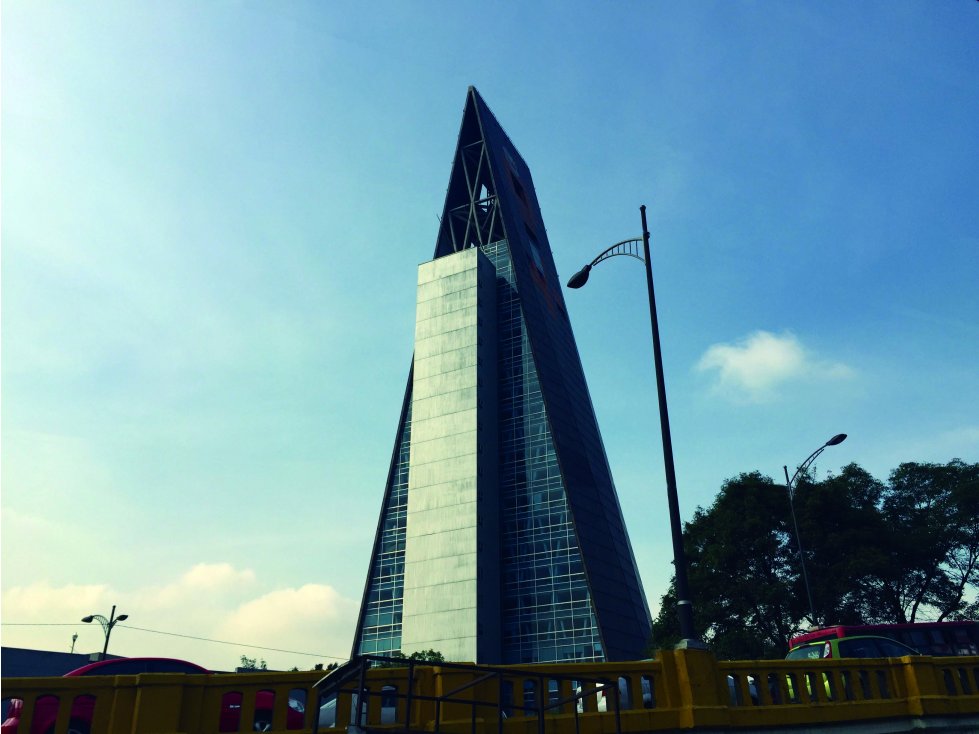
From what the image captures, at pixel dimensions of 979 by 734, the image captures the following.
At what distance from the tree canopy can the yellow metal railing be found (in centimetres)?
3184

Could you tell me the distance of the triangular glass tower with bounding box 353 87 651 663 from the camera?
219 feet

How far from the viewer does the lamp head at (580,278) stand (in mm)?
20219

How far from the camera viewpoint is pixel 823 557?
47844 mm

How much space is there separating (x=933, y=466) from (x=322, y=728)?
54532 mm

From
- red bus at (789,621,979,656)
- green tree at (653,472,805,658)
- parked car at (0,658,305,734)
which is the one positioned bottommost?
parked car at (0,658,305,734)

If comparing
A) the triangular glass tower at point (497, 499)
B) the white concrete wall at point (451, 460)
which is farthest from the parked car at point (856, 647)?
the white concrete wall at point (451, 460)

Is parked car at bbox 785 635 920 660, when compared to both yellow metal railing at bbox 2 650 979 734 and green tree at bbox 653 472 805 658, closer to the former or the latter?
yellow metal railing at bbox 2 650 979 734

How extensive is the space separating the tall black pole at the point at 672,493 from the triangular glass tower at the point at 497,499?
5104 centimetres

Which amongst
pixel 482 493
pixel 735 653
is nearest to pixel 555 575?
pixel 482 493

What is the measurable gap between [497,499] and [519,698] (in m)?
63.6

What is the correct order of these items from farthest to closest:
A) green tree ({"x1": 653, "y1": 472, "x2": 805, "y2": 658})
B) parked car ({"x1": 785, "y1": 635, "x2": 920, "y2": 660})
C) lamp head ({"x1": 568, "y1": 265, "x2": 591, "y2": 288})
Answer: green tree ({"x1": 653, "y1": 472, "x2": 805, "y2": 658}), lamp head ({"x1": 568, "y1": 265, "x2": 591, "y2": 288}), parked car ({"x1": 785, "y1": 635, "x2": 920, "y2": 660})

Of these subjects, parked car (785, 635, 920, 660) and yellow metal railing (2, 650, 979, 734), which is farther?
parked car (785, 635, 920, 660)

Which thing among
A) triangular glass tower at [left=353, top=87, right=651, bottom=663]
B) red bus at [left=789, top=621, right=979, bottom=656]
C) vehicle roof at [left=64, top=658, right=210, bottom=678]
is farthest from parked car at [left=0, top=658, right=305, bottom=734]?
triangular glass tower at [left=353, top=87, right=651, bottom=663]

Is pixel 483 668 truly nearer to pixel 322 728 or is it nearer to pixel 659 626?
pixel 322 728
